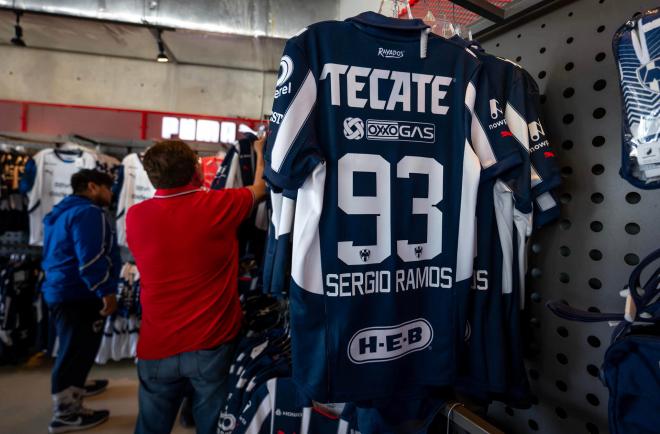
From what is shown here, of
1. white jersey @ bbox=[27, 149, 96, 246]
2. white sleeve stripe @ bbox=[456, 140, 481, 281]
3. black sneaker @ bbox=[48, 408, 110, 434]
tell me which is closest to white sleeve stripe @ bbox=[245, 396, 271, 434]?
white sleeve stripe @ bbox=[456, 140, 481, 281]

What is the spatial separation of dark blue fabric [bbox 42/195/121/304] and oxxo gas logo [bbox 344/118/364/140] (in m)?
2.22

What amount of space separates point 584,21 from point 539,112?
0.22 m

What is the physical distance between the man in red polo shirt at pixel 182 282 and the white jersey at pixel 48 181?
260 centimetres

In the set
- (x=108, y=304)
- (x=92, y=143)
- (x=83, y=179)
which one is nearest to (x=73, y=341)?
(x=108, y=304)

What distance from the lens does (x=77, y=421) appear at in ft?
8.29

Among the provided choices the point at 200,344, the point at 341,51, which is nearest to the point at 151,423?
the point at 200,344

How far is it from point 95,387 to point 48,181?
2.02m

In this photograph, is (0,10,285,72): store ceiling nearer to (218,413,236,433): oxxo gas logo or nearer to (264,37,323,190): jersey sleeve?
(264,37,323,190): jersey sleeve

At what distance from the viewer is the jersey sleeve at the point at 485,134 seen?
864mm

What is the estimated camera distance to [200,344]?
161 centimetres

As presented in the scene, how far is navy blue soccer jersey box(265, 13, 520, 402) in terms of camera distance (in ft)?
2.74

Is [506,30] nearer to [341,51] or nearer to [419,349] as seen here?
[341,51]

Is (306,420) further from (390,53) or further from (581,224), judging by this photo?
(390,53)

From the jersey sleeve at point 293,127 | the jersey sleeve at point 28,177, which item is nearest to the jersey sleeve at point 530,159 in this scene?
the jersey sleeve at point 293,127
